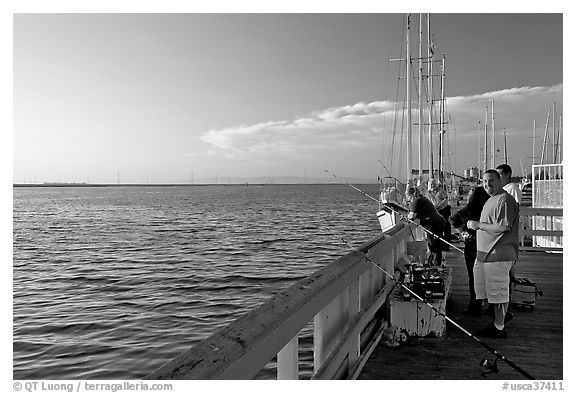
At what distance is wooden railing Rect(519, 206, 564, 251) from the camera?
1150 centimetres

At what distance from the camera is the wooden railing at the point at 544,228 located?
37.7 feet

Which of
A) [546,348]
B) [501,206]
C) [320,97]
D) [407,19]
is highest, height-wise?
[407,19]

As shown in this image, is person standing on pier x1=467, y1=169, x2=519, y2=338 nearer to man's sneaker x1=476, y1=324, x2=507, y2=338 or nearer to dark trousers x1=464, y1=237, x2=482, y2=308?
man's sneaker x1=476, y1=324, x2=507, y2=338

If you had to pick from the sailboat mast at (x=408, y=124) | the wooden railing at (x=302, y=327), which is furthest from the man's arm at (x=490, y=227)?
the sailboat mast at (x=408, y=124)

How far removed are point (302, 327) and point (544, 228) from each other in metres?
17.2

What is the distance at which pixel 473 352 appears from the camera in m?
4.72

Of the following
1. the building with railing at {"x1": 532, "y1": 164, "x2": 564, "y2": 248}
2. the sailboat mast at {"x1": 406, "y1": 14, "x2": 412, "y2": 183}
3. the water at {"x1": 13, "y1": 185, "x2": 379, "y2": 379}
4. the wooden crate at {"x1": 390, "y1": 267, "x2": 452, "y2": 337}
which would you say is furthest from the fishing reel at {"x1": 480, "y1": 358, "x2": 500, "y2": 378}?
the sailboat mast at {"x1": 406, "y1": 14, "x2": 412, "y2": 183}

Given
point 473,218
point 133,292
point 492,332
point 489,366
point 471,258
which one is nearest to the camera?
point 489,366

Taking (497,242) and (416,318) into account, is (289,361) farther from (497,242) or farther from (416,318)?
(497,242)

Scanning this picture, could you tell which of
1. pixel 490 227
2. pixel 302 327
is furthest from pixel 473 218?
pixel 302 327
